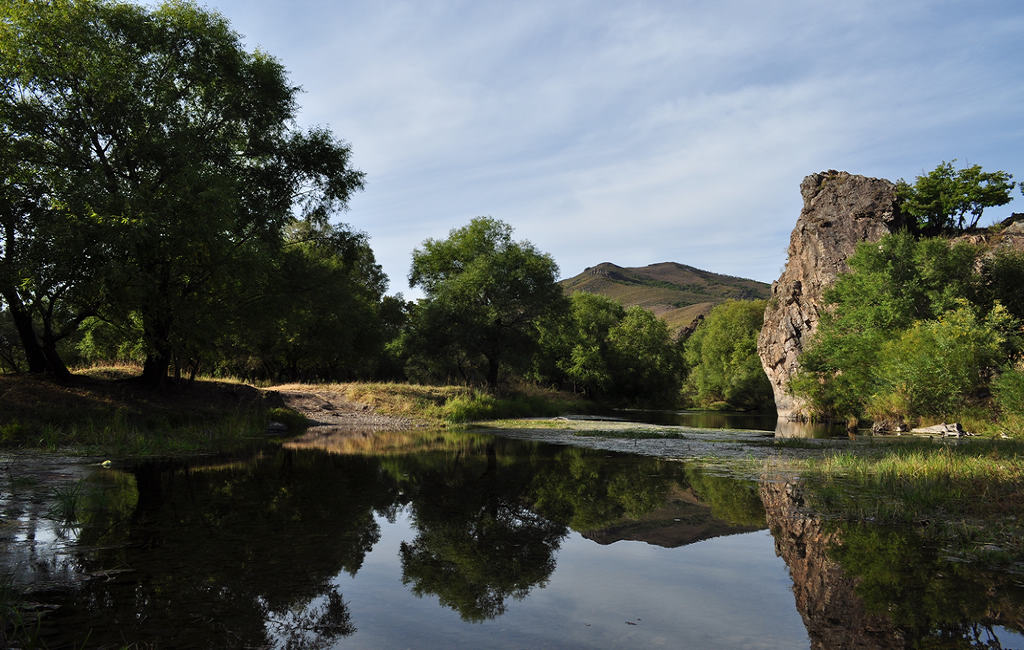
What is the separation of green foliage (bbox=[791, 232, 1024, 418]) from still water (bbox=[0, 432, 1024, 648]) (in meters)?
22.5

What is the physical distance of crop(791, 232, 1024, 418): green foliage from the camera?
27281 mm

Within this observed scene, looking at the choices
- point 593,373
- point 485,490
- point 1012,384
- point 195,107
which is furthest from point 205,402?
point 593,373

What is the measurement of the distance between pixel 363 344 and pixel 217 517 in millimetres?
45100

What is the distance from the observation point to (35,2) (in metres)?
18.8

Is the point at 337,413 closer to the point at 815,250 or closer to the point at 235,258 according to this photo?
the point at 235,258

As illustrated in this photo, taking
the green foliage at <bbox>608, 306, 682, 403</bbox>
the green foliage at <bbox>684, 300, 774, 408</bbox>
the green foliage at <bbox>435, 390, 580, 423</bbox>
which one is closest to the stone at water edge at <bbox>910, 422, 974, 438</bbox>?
the green foliage at <bbox>435, 390, 580, 423</bbox>

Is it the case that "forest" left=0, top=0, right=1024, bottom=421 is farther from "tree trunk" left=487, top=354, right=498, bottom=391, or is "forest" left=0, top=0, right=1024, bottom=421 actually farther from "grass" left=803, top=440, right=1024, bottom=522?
"grass" left=803, top=440, right=1024, bottom=522

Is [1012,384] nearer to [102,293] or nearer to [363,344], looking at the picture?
[102,293]

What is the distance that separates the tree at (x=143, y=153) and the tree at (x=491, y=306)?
20.6m

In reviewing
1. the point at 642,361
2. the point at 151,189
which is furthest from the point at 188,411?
the point at 642,361

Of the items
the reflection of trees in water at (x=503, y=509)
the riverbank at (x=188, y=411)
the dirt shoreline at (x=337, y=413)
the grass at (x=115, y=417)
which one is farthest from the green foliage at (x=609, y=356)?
the reflection of trees in water at (x=503, y=509)

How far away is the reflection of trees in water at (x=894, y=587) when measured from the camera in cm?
437

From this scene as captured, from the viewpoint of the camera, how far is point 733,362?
269ft

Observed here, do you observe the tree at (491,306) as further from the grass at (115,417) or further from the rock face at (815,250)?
the rock face at (815,250)
